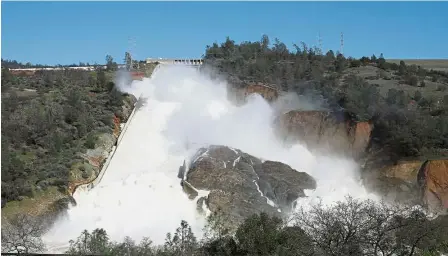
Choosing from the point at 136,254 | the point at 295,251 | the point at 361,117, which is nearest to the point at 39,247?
the point at 136,254

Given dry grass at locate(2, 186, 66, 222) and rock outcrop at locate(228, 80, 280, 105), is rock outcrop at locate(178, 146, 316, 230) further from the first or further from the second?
rock outcrop at locate(228, 80, 280, 105)

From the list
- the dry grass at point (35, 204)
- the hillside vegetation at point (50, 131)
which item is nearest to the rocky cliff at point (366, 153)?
the hillside vegetation at point (50, 131)

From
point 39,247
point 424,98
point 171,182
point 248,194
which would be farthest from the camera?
point 424,98

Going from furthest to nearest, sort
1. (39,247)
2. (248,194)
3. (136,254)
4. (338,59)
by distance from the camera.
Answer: (338,59), (248,194), (39,247), (136,254)

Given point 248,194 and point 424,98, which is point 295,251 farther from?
point 424,98

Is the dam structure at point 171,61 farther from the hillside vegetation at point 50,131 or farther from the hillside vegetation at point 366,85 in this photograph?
the hillside vegetation at point 50,131

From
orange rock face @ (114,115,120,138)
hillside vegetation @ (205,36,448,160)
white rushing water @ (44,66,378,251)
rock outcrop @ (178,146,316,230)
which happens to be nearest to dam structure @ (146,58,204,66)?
hillside vegetation @ (205,36,448,160)
